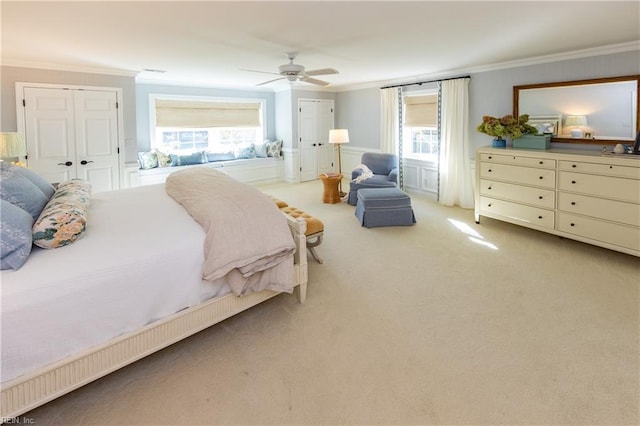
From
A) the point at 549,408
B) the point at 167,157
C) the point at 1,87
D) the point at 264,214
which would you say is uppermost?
the point at 1,87

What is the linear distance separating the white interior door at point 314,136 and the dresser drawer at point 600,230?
17.8 ft

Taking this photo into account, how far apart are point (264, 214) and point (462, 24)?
8.02 feet

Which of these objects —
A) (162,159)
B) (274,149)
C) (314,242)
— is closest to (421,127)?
(274,149)

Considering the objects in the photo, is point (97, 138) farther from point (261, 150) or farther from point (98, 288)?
point (98, 288)

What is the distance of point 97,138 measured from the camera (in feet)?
17.5

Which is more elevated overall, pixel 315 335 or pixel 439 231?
pixel 439 231

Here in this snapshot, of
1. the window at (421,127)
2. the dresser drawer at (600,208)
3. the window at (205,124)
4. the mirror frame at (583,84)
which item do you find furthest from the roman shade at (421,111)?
the window at (205,124)

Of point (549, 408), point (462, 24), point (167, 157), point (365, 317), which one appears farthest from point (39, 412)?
point (167, 157)

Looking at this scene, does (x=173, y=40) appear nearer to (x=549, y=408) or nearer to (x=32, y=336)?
→ (x=32, y=336)

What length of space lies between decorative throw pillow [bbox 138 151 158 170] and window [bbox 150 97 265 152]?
354 millimetres

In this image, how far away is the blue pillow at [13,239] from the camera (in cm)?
173

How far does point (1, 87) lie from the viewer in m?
4.60

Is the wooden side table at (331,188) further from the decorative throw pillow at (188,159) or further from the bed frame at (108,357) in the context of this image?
the bed frame at (108,357)

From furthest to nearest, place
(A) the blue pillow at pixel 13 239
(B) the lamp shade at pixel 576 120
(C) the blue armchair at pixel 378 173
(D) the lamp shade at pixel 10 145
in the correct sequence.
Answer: (C) the blue armchair at pixel 378 173
(B) the lamp shade at pixel 576 120
(D) the lamp shade at pixel 10 145
(A) the blue pillow at pixel 13 239
